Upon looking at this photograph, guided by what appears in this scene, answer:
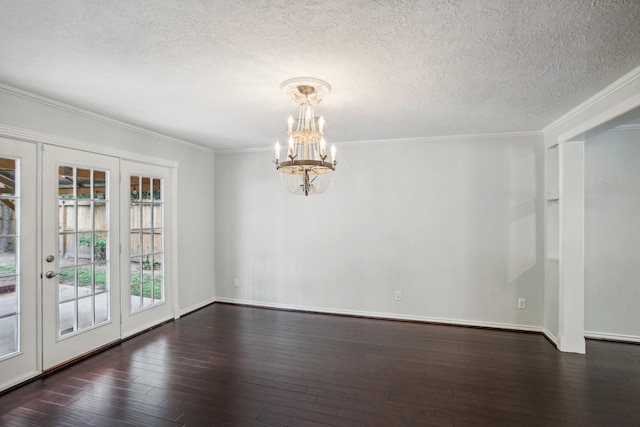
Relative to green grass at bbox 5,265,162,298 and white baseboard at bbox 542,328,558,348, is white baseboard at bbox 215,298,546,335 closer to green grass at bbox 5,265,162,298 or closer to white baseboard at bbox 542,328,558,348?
white baseboard at bbox 542,328,558,348

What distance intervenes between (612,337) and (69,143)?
20.4 ft

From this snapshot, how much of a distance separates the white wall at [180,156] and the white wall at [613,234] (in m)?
5.14

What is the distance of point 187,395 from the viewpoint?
8.62 ft

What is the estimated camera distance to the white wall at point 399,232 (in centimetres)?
411

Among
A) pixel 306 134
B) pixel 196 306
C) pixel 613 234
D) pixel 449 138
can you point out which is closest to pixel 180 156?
pixel 196 306

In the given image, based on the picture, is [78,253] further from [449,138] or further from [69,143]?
[449,138]

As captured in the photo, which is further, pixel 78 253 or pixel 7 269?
pixel 78 253

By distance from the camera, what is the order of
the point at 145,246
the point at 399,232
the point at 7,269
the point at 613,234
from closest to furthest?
the point at 7,269 < the point at 613,234 < the point at 145,246 < the point at 399,232

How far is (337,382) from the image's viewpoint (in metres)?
2.82

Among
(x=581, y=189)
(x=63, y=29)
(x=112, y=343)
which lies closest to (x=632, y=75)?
(x=581, y=189)

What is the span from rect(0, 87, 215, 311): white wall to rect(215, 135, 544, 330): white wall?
0.27 meters

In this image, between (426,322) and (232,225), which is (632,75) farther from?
(232,225)

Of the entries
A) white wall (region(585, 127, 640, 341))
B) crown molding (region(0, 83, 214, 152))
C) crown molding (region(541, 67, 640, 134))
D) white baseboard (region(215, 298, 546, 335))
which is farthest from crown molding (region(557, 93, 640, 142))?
crown molding (region(0, 83, 214, 152))

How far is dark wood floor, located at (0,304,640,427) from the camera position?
235 cm
